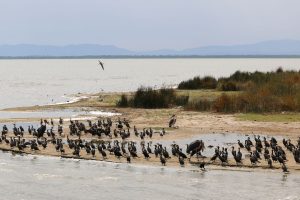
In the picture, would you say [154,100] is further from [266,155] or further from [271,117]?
[266,155]

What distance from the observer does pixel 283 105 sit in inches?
1508

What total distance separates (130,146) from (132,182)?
4.81m

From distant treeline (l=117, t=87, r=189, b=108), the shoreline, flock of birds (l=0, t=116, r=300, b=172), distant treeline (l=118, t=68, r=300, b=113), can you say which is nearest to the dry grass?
the shoreline

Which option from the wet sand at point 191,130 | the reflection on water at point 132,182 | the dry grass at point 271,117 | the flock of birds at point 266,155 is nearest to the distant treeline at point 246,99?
the dry grass at point 271,117

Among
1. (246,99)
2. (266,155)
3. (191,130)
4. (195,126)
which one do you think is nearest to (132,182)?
(266,155)

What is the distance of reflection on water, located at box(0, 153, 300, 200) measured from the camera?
1948 cm

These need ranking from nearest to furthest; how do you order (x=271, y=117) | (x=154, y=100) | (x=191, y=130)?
(x=191, y=130), (x=271, y=117), (x=154, y=100)

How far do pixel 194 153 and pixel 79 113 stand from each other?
765 inches

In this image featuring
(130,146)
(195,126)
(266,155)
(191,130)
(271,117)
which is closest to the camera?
(266,155)

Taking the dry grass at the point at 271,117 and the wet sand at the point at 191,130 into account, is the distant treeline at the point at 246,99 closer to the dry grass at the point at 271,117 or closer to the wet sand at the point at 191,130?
the dry grass at the point at 271,117

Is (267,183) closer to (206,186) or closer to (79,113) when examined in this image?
(206,186)

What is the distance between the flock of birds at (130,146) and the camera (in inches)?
934

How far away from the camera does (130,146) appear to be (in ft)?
85.0

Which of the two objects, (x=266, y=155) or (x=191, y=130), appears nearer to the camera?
(x=266, y=155)
